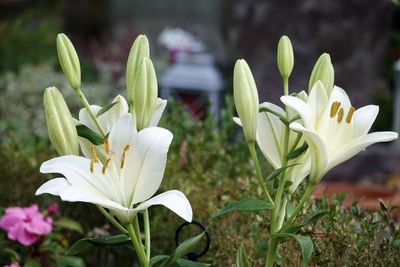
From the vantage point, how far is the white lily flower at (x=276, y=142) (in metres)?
1.48

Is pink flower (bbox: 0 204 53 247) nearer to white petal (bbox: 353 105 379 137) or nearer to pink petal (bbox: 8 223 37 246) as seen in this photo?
pink petal (bbox: 8 223 37 246)

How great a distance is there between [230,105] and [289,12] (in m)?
2.93

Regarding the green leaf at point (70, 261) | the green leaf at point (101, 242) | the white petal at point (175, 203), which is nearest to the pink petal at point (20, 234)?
the green leaf at point (70, 261)

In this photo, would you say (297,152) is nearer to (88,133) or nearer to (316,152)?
(316,152)

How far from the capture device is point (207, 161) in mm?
2666

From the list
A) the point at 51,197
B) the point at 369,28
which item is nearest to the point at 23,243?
the point at 51,197

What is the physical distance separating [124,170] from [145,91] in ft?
0.43

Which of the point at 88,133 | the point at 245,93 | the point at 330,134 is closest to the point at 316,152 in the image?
the point at 330,134

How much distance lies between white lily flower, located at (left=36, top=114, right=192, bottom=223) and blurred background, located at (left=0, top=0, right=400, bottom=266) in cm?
36

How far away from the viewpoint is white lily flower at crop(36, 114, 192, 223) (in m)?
1.36

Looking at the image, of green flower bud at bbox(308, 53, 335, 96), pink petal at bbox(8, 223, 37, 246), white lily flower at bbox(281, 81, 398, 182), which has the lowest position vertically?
pink petal at bbox(8, 223, 37, 246)

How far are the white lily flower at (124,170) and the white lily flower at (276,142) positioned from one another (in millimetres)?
194

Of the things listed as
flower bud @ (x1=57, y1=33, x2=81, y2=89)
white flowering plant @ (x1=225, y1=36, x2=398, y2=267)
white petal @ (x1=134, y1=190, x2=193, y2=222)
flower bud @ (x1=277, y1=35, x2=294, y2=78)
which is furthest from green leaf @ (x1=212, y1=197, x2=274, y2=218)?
flower bud @ (x1=57, y1=33, x2=81, y2=89)

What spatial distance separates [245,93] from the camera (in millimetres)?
1430
